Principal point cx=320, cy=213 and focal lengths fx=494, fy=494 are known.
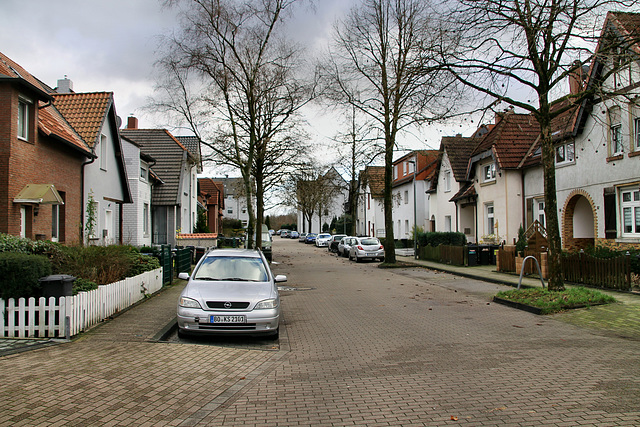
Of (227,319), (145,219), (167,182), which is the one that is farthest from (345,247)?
(227,319)

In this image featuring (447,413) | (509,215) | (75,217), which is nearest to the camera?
(447,413)

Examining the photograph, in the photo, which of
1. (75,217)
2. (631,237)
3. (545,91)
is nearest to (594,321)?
(545,91)

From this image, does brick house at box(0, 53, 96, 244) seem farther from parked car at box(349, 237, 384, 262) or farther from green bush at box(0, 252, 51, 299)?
parked car at box(349, 237, 384, 262)

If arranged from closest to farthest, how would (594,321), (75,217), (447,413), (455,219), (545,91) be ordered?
(447,413)
(594,321)
(545,91)
(75,217)
(455,219)

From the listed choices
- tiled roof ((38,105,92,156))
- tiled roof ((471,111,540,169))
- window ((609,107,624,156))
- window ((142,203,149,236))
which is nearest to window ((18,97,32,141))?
tiled roof ((38,105,92,156))

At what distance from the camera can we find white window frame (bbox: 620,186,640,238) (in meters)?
17.2

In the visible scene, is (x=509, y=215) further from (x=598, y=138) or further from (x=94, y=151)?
(x=94, y=151)

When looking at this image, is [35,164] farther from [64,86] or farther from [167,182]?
[167,182]

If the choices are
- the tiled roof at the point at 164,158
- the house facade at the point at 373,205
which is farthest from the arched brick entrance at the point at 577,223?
the house facade at the point at 373,205

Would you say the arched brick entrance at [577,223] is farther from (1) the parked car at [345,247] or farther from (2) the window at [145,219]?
(2) the window at [145,219]

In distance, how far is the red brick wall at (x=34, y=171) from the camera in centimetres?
1233

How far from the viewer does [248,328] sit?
822 centimetres

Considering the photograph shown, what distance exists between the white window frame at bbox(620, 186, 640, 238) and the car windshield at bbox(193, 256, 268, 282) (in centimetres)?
1405

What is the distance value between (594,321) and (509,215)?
16.6 meters
